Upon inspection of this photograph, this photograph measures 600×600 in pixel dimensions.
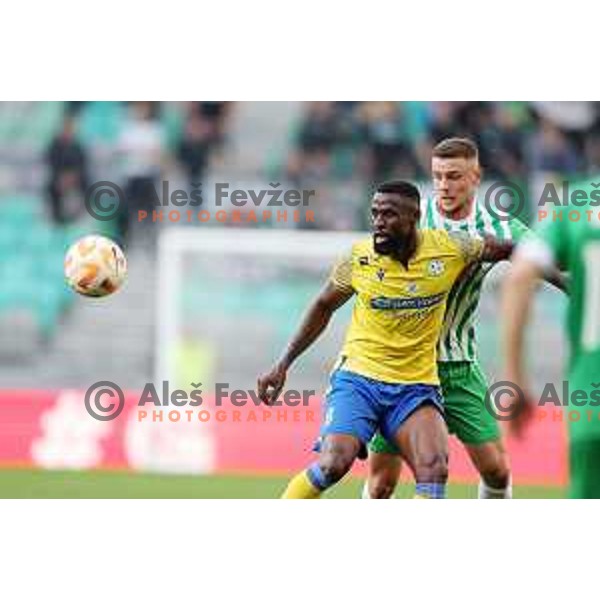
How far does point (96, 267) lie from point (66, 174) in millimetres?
1242

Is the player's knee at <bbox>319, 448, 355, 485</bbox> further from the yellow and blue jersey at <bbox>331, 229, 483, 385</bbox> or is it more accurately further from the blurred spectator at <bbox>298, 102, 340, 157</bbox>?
the blurred spectator at <bbox>298, 102, 340, 157</bbox>

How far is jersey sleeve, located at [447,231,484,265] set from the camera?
26.0 feet

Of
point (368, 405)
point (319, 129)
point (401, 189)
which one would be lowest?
point (368, 405)

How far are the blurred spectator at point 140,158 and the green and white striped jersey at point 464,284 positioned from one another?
187cm

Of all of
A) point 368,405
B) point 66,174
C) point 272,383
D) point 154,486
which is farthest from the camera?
point 66,174

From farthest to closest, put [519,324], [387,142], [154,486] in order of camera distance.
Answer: [154,486] < [387,142] < [519,324]

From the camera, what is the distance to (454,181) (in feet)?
27.0

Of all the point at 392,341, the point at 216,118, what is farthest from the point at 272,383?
the point at 216,118

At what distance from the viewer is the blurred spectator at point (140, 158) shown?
9039 millimetres

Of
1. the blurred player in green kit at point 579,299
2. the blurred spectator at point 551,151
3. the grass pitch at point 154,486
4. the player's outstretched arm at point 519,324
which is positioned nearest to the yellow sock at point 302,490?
the grass pitch at point 154,486

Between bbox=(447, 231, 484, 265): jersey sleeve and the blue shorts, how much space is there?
0.72 m

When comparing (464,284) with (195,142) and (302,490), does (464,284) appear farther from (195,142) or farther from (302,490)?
(195,142)

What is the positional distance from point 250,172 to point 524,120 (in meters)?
1.70

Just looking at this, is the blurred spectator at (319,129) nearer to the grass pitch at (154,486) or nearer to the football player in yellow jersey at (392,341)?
the football player in yellow jersey at (392,341)
